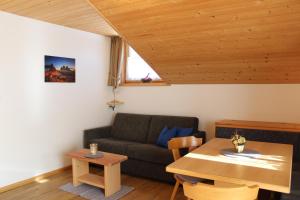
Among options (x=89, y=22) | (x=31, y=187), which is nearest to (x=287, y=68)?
(x=89, y=22)

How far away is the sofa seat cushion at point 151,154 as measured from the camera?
350 centimetres

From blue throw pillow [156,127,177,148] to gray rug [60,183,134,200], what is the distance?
2.51ft

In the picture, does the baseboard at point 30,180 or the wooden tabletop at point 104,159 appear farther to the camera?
the baseboard at point 30,180

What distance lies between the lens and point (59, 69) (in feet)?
13.1

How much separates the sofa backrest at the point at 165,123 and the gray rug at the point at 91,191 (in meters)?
1.03

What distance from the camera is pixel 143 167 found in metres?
3.73

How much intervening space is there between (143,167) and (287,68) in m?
2.25

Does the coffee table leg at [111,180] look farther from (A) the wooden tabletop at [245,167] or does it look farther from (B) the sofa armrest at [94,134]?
(A) the wooden tabletop at [245,167]

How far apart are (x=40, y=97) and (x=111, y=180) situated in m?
1.58

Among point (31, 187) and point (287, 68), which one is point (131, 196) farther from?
point (287, 68)

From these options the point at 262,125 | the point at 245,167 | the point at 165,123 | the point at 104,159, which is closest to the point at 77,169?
the point at 104,159

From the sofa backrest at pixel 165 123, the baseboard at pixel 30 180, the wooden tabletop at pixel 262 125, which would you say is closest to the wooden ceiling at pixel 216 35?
the wooden tabletop at pixel 262 125

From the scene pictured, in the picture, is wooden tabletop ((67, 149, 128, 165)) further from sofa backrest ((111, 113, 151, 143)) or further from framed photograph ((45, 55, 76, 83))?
framed photograph ((45, 55, 76, 83))

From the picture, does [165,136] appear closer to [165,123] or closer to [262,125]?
[165,123]
